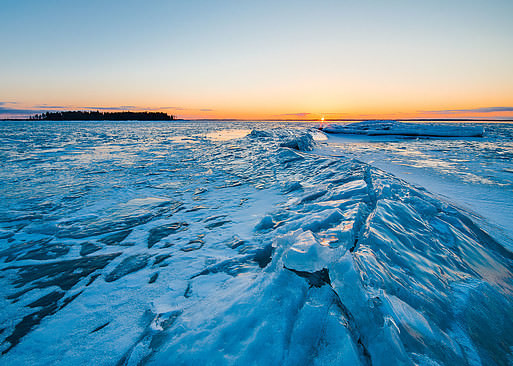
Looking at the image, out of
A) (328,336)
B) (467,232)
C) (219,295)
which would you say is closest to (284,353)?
(328,336)

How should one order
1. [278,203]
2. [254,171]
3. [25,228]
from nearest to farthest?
[25,228]
[278,203]
[254,171]

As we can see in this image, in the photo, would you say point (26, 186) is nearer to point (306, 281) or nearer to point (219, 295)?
point (219, 295)

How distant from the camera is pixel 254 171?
6.45 metres

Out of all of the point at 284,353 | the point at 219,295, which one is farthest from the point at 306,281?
the point at 219,295

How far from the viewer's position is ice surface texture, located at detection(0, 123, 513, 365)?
4.01 ft

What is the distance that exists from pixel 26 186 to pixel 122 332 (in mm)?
A: 5253

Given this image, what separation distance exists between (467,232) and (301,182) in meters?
2.93

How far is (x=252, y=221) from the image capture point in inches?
125

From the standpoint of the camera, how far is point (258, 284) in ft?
5.49

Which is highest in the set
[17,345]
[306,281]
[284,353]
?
[306,281]

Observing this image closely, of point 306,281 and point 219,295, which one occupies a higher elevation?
point 306,281

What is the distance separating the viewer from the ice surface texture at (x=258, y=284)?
122 cm

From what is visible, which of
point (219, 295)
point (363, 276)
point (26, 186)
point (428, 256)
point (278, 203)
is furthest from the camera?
point (26, 186)

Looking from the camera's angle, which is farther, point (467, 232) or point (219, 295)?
point (467, 232)
